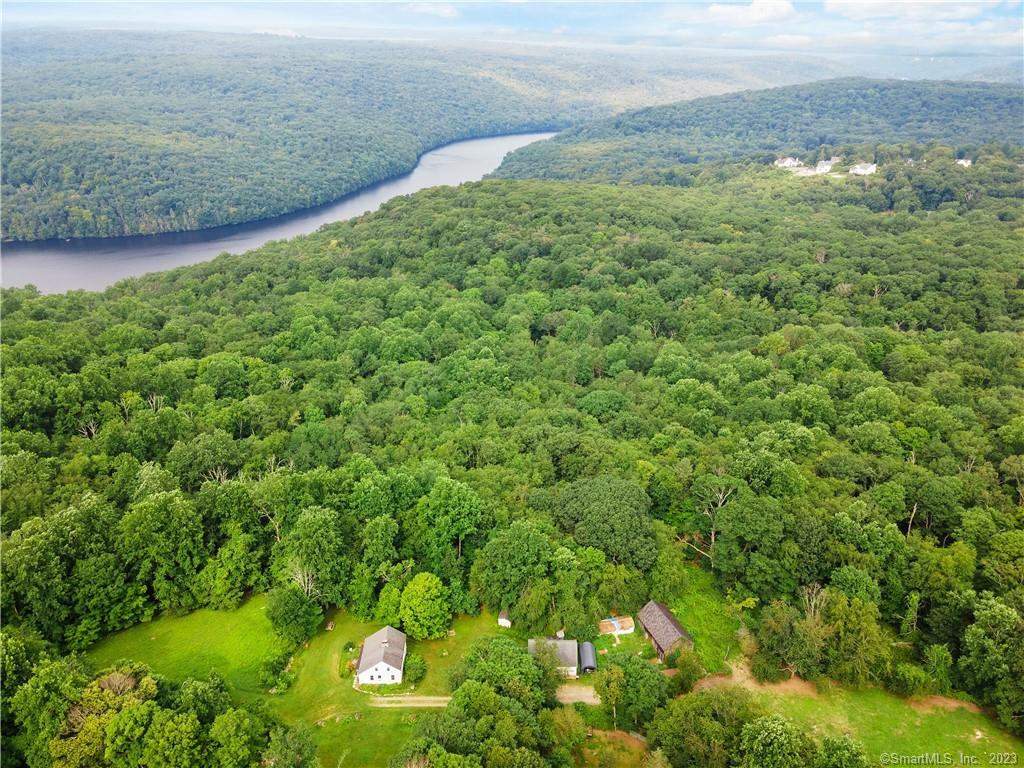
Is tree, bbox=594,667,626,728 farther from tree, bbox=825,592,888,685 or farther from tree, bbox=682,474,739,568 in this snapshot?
tree, bbox=682,474,739,568

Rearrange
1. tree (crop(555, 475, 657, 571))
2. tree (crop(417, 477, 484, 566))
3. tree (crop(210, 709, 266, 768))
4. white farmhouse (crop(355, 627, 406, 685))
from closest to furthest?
tree (crop(210, 709, 266, 768))
white farmhouse (crop(355, 627, 406, 685))
tree (crop(555, 475, 657, 571))
tree (crop(417, 477, 484, 566))

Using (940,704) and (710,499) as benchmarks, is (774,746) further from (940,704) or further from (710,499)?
(710,499)

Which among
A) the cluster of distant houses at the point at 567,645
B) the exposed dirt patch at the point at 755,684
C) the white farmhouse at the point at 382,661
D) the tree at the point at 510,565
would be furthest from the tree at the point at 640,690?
the white farmhouse at the point at 382,661

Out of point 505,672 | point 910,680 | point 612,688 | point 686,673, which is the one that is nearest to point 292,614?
point 505,672

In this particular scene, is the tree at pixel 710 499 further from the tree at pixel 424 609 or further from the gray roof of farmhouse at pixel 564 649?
the tree at pixel 424 609

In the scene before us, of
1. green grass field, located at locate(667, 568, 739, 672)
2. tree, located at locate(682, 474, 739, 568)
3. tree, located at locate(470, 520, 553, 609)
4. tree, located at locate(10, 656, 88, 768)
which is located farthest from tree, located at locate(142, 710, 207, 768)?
tree, located at locate(682, 474, 739, 568)
